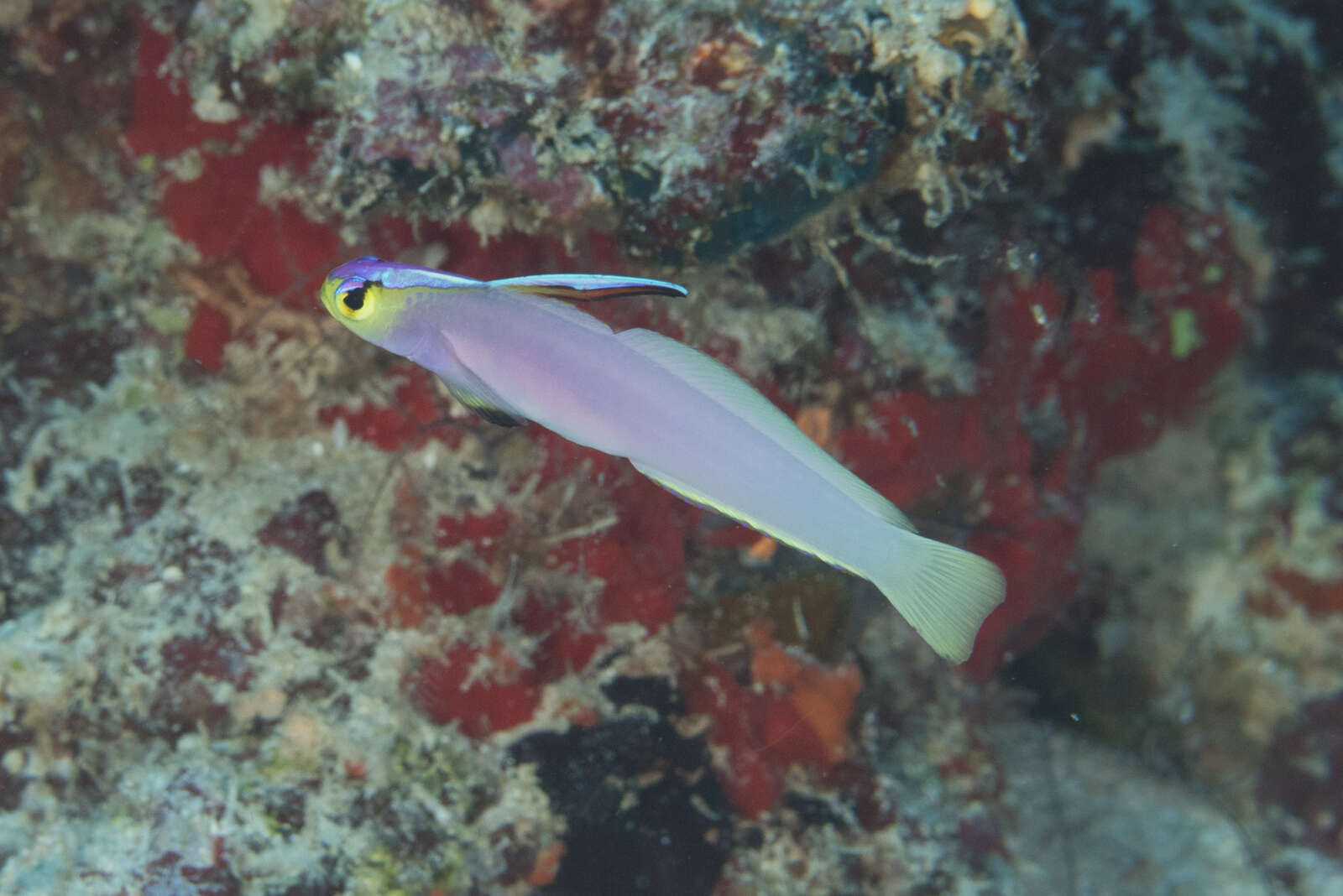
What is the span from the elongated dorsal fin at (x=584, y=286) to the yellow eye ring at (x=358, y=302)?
1.18ft

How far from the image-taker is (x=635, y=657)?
347 centimetres

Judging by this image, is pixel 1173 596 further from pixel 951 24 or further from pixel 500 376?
pixel 500 376

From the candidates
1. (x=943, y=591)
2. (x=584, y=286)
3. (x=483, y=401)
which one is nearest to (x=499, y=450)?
(x=483, y=401)

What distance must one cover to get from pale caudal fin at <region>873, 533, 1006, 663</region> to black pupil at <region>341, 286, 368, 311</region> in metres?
1.54

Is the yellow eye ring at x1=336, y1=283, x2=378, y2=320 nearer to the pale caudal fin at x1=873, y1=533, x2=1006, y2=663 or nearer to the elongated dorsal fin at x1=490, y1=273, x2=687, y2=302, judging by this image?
the elongated dorsal fin at x1=490, y1=273, x2=687, y2=302

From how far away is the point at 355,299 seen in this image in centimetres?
204

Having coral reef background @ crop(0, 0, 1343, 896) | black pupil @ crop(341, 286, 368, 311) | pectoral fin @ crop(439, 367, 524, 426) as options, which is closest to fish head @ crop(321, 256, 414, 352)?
black pupil @ crop(341, 286, 368, 311)

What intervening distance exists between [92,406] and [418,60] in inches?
91.1

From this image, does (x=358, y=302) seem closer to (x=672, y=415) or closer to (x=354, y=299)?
(x=354, y=299)

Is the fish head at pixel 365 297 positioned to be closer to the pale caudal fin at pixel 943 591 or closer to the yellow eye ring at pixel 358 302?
the yellow eye ring at pixel 358 302

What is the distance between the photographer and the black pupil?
2.03 meters

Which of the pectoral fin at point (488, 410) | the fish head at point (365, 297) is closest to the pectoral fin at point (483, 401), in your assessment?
the pectoral fin at point (488, 410)

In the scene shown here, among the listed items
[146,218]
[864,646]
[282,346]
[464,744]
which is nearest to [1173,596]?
[864,646]

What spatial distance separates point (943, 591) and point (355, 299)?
1.74m
